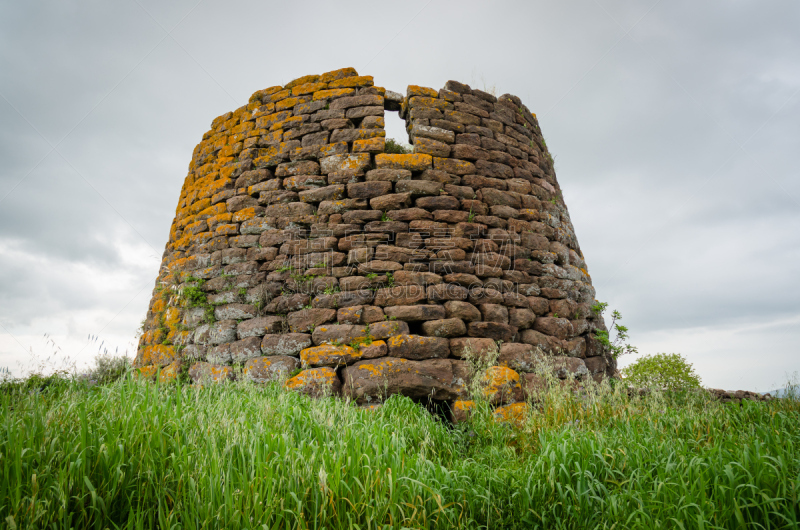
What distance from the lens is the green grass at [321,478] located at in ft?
6.15

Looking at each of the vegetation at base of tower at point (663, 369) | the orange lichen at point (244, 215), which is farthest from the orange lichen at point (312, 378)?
the vegetation at base of tower at point (663, 369)

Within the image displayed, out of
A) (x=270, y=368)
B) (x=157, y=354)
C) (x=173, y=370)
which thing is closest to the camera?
(x=270, y=368)

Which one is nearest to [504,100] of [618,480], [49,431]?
[618,480]

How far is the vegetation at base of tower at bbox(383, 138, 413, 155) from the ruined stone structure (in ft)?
0.44

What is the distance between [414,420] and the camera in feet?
12.4

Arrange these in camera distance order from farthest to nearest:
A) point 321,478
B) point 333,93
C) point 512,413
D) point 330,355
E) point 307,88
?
point 307,88
point 333,93
point 330,355
point 512,413
point 321,478

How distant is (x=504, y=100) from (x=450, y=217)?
2444 millimetres

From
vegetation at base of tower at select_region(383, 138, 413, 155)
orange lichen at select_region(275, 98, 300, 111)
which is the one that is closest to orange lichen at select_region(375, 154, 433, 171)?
vegetation at base of tower at select_region(383, 138, 413, 155)

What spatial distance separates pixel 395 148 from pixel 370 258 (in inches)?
63.6

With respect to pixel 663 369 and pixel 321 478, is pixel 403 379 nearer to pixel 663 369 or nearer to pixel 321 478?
pixel 321 478

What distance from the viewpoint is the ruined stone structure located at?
4.52 metres

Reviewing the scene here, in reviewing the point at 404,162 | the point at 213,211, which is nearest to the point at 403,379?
the point at 404,162

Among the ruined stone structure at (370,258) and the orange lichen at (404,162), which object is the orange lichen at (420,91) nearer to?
the ruined stone structure at (370,258)

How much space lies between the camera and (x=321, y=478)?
1.96 metres
